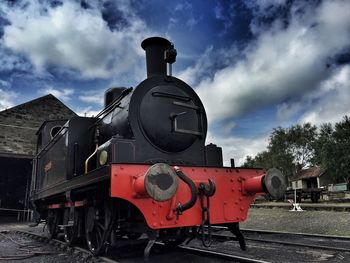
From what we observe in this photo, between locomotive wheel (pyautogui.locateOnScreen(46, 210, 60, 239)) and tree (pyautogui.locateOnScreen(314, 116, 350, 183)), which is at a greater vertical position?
tree (pyautogui.locateOnScreen(314, 116, 350, 183))

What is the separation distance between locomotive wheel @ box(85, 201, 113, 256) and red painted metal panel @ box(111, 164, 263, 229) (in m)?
0.89

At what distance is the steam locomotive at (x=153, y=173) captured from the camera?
4.57 m

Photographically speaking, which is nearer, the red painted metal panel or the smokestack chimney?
the red painted metal panel

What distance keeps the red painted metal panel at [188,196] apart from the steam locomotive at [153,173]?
0.01 m

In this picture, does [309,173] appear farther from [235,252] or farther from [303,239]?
[235,252]

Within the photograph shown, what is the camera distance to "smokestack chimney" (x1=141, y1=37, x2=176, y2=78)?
6250mm

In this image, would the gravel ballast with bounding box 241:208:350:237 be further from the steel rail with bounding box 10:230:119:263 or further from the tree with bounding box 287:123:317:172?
the tree with bounding box 287:123:317:172

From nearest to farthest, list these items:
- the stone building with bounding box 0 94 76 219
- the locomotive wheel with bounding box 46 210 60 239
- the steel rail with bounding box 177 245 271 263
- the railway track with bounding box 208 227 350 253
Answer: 1. the steel rail with bounding box 177 245 271 263
2. the railway track with bounding box 208 227 350 253
3. the locomotive wheel with bounding box 46 210 60 239
4. the stone building with bounding box 0 94 76 219

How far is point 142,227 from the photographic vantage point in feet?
16.6

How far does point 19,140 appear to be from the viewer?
1867 cm

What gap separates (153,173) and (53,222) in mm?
5556

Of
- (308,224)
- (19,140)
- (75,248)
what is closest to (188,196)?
(75,248)

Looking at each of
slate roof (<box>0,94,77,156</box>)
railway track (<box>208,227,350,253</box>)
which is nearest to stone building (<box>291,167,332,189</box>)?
slate roof (<box>0,94,77,156</box>)

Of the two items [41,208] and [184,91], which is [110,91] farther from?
[41,208]
